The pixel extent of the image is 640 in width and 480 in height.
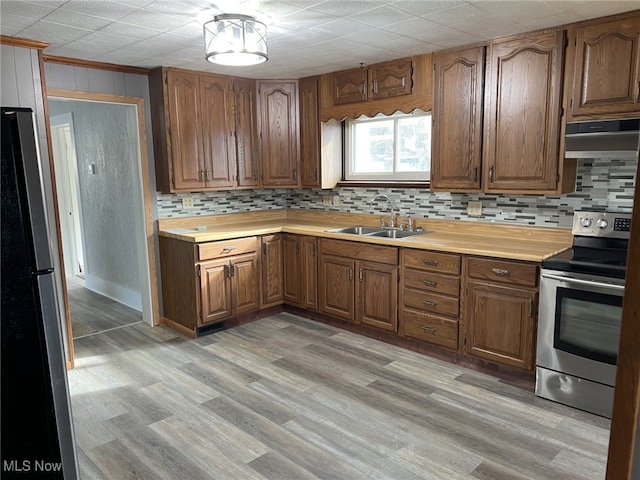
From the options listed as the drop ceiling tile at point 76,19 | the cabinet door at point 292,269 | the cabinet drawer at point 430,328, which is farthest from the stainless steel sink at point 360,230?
the drop ceiling tile at point 76,19

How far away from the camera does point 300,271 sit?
4.30 meters

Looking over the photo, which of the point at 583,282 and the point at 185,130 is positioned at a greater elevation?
the point at 185,130

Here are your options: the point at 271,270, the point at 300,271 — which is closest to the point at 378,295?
the point at 300,271

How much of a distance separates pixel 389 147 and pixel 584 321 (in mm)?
2289

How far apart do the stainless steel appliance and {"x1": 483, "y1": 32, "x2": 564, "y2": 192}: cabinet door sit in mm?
502

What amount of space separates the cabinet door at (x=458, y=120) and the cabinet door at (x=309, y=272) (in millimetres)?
1238

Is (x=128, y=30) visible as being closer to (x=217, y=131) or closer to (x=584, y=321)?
(x=217, y=131)

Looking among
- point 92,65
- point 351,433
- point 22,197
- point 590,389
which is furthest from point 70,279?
point 590,389

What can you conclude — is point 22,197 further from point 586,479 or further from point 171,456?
point 586,479

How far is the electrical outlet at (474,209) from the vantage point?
12.0ft

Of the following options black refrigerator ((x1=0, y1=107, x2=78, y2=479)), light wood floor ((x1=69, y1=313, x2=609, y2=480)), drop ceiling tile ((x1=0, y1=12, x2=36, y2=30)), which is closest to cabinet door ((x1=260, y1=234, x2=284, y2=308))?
light wood floor ((x1=69, y1=313, x2=609, y2=480))

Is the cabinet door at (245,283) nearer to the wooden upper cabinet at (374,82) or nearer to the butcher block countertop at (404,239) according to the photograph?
the butcher block countertop at (404,239)

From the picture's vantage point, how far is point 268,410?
273 cm

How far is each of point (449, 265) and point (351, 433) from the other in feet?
4.43
